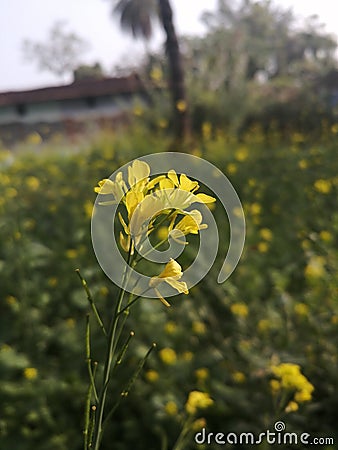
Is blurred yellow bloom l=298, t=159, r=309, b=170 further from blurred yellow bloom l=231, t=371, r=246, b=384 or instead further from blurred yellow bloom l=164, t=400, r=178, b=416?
blurred yellow bloom l=164, t=400, r=178, b=416

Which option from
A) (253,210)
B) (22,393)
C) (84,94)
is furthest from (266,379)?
(84,94)

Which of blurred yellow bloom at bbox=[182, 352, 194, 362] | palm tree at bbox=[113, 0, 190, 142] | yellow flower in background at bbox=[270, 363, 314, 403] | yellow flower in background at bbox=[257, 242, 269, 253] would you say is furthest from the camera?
palm tree at bbox=[113, 0, 190, 142]

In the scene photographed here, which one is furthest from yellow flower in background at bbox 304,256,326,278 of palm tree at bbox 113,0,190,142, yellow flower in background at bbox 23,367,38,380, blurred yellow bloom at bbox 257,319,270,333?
palm tree at bbox 113,0,190,142

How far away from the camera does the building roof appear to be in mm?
16344

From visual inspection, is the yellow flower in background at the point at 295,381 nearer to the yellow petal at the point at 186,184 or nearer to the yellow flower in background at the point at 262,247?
the yellow petal at the point at 186,184

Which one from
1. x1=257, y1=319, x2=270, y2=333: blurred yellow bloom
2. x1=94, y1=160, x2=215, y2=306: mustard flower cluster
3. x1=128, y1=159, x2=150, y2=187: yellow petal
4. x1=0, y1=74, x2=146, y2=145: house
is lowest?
x1=257, y1=319, x2=270, y2=333: blurred yellow bloom

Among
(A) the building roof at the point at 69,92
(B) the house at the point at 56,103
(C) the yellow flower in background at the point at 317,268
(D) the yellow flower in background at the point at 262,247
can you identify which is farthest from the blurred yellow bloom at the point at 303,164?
(B) the house at the point at 56,103

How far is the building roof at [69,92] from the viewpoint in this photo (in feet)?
53.6

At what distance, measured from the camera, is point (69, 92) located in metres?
16.9

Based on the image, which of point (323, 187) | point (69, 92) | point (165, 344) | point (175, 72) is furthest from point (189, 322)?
point (69, 92)

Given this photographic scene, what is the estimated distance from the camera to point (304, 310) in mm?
2014

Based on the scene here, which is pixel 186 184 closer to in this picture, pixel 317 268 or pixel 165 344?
pixel 165 344

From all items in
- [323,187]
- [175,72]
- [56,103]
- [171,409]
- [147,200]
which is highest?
[56,103]

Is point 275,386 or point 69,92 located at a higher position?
point 69,92
